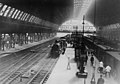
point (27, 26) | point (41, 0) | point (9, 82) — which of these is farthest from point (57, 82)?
point (27, 26)

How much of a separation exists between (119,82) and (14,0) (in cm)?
2049

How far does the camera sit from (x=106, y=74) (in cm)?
1638

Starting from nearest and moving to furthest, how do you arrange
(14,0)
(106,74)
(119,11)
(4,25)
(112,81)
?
1. (112,81)
2. (106,74)
3. (14,0)
4. (119,11)
5. (4,25)

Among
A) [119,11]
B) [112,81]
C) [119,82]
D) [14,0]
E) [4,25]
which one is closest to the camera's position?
[119,82]

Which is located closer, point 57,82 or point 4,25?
point 57,82

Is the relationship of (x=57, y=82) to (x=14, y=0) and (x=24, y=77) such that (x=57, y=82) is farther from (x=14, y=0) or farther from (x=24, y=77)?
(x=14, y=0)

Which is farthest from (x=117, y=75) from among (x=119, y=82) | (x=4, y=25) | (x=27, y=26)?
(x=27, y=26)

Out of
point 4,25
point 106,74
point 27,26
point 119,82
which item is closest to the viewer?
point 119,82

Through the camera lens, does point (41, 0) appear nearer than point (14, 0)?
No

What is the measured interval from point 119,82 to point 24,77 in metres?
8.46

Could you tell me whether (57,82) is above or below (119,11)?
below

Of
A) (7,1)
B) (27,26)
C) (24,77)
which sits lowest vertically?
(24,77)

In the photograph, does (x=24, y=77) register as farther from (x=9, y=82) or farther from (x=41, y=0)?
(x=41, y=0)

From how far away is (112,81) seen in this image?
15.2 meters
